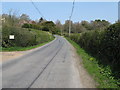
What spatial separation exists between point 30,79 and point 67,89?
1.79m

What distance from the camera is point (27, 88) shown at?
5.31 meters

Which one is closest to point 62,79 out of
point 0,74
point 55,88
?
point 55,88

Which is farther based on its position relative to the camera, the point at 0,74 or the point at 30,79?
the point at 0,74

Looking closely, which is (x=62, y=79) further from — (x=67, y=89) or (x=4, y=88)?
(x=4, y=88)

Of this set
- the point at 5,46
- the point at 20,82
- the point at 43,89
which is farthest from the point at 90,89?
the point at 5,46

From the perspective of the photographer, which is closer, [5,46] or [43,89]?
[43,89]

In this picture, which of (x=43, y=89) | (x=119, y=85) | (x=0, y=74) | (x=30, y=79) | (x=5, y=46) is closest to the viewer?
(x=43, y=89)

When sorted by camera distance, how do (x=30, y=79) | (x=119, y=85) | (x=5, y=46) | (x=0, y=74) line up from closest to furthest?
(x=119, y=85) < (x=30, y=79) < (x=0, y=74) < (x=5, y=46)

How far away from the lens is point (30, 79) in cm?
639

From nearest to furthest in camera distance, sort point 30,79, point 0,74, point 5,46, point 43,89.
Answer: point 43,89
point 30,79
point 0,74
point 5,46

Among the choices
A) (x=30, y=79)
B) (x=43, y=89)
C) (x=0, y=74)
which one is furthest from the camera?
(x=0, y=74)

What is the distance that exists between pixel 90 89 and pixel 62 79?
147 cm

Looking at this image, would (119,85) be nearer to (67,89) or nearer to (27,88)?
(67,89)

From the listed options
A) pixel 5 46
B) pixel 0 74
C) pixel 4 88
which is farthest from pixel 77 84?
pixel 5 46
